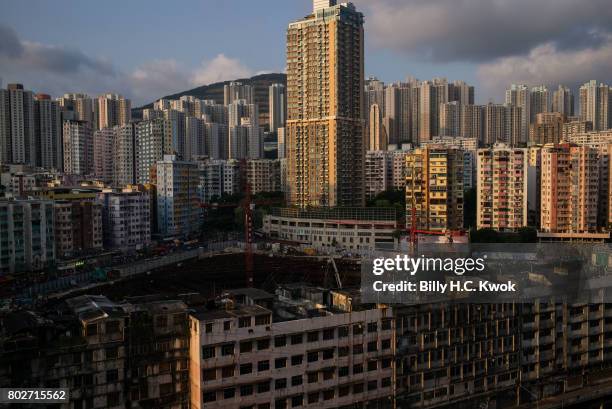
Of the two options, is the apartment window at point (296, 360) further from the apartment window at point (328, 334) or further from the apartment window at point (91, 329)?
the apartment window at point (91, 329)

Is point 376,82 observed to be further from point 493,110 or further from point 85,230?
point 85,230

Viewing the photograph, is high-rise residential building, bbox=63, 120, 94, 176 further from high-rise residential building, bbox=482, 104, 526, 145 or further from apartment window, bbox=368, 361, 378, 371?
apartment window, bbox=368, 361, 378, 371

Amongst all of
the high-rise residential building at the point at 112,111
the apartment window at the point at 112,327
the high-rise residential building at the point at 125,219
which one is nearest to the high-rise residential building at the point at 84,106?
the high-rise residential building at the point at 112,111

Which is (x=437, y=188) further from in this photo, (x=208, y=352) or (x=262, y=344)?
(x=208, y=352)

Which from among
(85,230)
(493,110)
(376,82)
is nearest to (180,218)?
(85,230)

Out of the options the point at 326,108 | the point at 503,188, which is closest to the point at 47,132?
the point at 326,108

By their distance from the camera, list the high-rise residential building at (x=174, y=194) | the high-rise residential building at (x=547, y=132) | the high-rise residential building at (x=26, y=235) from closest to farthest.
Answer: the high-rise residential building at (x=26, y=235), the high-rise residential building at (x=174, y=194), the high-rise residential building at (x=547, y=132)
